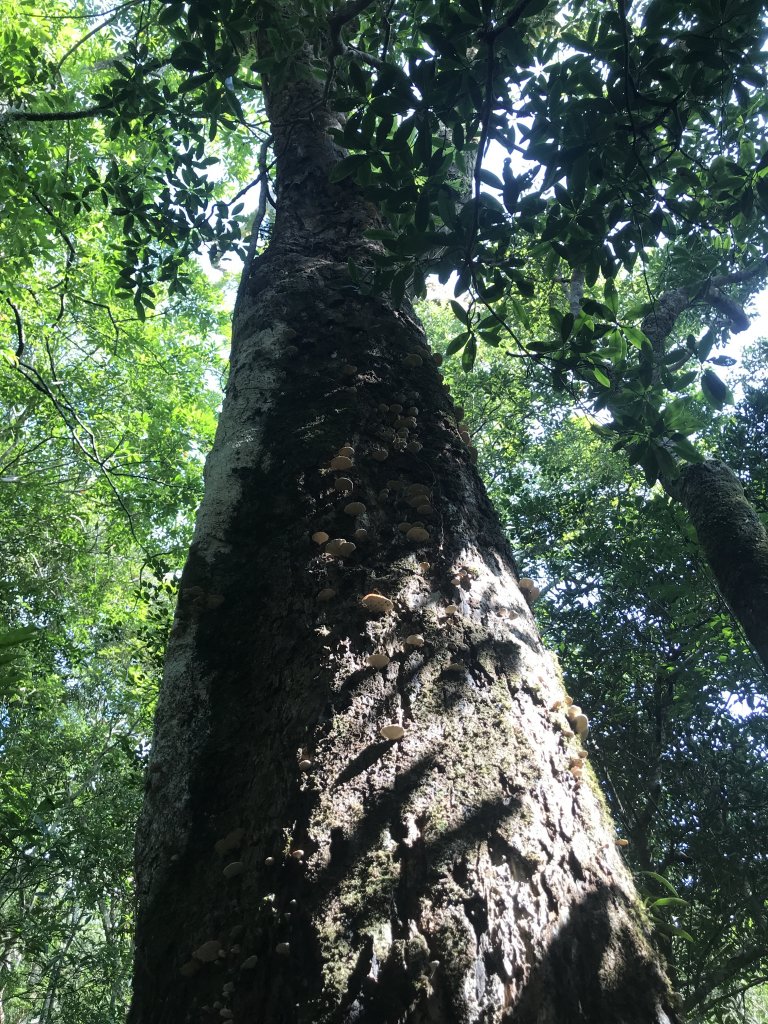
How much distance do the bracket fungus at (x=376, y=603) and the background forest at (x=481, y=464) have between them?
2.04 ft

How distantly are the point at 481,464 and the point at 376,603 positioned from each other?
9498mm

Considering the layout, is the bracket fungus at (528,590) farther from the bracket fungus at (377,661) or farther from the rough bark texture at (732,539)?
the rough bark texture at (732,539)

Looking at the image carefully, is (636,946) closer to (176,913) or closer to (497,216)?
(176,913)

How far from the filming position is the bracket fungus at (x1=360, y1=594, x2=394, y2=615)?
4.69ft

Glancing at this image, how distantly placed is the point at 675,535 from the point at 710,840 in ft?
8.34

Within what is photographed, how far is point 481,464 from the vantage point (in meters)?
10.8

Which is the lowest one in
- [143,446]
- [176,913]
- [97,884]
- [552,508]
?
[176,913]

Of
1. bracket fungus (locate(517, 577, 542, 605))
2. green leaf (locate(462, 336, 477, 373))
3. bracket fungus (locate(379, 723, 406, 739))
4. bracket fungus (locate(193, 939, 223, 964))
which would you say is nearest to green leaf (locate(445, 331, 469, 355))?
green leaf (locate(462, 336, 477, 373))

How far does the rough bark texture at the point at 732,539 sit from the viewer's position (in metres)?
3.32

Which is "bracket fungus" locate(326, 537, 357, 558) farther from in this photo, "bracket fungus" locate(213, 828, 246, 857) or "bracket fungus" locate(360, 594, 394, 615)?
"bracket fungus" locate(213, 828, 246, 857)

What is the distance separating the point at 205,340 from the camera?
494 inches

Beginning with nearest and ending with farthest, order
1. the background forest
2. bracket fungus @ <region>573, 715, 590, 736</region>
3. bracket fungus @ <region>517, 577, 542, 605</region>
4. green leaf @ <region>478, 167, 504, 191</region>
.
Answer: bracket fungus @ <region>573, 715, 590, 736</region>
bracket fungus @ <region>517, 577, 542, 605</region>
green leaf @ <region>478, 167, 504, 191</region>
the background forest

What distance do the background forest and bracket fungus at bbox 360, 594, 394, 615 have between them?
62cm

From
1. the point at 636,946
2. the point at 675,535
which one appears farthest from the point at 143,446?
the point at 636,946
